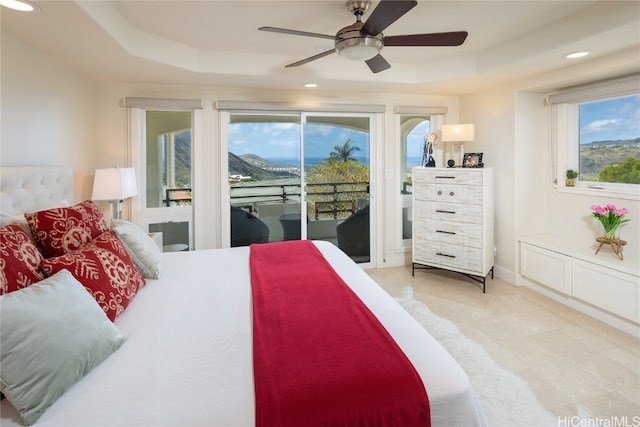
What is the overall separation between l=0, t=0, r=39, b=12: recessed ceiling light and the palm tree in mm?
2946

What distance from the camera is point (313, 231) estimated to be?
14.2ft

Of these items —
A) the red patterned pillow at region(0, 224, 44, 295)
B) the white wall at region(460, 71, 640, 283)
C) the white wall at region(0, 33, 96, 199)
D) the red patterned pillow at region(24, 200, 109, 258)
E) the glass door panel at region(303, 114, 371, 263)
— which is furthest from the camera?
the glass door panel at region(303, 114, 371, 263)

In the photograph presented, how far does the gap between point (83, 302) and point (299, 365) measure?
2.72 feet

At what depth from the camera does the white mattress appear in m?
0.99

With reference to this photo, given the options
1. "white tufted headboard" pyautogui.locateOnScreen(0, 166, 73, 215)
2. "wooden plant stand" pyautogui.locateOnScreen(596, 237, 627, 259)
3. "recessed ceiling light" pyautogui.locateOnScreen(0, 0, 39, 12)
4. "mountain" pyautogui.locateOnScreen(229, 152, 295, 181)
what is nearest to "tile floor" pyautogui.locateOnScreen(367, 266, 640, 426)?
"wooden plant stand" pyautogui.locateOnScreen(596, 237, 627, 259)

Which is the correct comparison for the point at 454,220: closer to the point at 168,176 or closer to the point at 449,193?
the point at 449,193

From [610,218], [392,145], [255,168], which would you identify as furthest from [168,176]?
[610,218]

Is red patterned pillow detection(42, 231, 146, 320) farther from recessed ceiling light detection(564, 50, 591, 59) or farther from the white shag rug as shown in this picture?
recessed ceiling light detection(564, 50, 591, 59)

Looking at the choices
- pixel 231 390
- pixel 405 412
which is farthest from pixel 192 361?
pixel 405 412

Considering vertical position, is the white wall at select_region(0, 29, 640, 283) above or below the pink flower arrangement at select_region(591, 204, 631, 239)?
above

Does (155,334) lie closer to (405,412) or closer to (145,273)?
(145,273)

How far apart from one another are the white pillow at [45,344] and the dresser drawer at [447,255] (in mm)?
3355

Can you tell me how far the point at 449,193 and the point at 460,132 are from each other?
752 mm

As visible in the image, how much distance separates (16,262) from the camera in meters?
1.32
